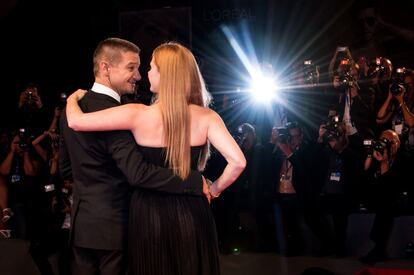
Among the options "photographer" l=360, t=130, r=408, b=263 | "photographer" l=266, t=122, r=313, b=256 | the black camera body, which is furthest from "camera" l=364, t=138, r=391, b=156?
the black camera body

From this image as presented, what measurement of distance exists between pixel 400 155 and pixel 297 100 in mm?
1656

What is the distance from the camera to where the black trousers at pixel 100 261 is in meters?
2.42

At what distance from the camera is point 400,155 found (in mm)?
→ 5109

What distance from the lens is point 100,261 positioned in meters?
2.48

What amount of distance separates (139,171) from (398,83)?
3.68 meters

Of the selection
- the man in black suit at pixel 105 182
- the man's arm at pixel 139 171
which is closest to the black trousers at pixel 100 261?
the man in black suit at pixel 105 182

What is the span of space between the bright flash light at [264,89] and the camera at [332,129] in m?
1.06

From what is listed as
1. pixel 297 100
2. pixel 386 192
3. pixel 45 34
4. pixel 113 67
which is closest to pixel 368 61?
pixel 297 100

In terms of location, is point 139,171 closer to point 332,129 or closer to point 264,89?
point 332,129

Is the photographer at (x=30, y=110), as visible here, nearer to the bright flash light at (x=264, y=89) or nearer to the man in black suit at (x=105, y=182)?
the bright flash light at (x=264, y=89)

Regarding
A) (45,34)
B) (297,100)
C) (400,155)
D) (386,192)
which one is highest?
(45,34)

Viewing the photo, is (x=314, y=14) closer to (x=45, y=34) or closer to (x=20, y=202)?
(x=45, y=34)

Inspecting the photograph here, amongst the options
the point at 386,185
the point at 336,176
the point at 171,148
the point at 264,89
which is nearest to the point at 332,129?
the point at 336,176

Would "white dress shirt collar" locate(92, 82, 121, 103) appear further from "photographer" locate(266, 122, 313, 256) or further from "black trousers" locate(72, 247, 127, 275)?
"photographer" locate(266, 122, 313, 256)
